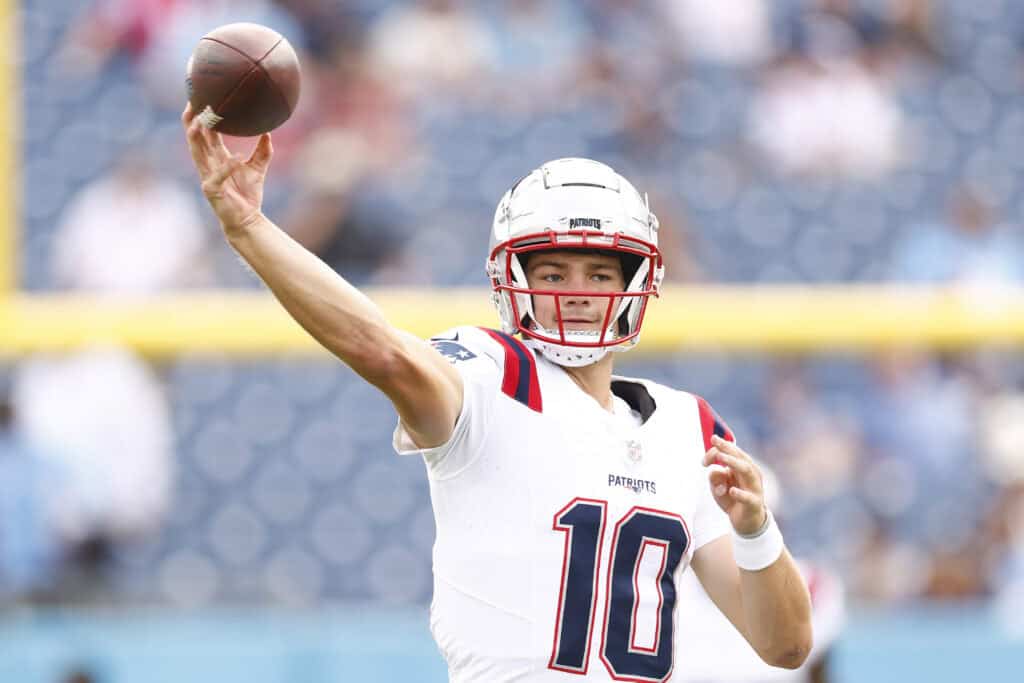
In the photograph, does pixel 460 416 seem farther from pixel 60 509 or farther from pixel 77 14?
pixel 77 14

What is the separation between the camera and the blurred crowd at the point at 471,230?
7.18m

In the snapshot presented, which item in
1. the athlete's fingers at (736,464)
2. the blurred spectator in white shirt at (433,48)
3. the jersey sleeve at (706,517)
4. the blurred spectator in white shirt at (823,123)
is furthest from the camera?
the blurred spectator in white shirt at (823,123)

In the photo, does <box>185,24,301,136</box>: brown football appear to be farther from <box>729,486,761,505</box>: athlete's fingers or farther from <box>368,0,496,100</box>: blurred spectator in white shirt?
<box>368,0,496,100</box>: blurred spectator in white shirt

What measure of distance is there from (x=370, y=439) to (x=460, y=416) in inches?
190

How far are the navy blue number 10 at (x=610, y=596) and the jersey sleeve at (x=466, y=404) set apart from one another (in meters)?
0.20

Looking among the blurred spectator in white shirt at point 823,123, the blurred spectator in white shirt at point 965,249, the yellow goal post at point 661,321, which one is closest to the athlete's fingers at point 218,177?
the yellow goal post at point 661,321

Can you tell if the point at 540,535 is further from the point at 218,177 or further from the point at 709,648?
the point at 709,648

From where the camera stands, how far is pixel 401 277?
26.3ft

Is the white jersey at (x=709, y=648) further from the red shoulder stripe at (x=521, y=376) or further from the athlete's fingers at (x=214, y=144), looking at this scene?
the athlete's fingers at (x=214, y=144)

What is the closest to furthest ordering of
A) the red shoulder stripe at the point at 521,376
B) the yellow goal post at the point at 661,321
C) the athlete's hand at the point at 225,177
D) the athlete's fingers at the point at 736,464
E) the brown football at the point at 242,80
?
the athlete's hand at the point at 225,177, the brown football at the point at 242,80, the athlete's fingers at the point at 736,464, the red shoulder stripe at the point at 521,376, the yellow goal post at the point at 661,321

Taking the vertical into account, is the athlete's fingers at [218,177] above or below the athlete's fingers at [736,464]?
above

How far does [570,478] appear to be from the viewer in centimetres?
309

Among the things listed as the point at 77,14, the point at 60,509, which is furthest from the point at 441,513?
the point at 77,14

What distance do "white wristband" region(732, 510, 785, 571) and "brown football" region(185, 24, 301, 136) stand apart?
3.59 feet
